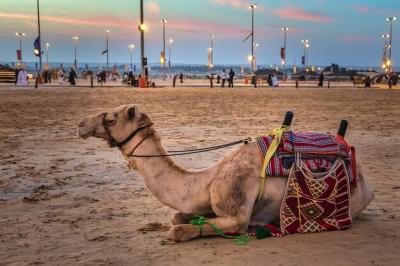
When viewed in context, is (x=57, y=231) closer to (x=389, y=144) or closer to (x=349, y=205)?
(x=349, y=205)

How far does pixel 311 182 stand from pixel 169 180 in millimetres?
1543

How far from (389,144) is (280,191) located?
8729 millimetres

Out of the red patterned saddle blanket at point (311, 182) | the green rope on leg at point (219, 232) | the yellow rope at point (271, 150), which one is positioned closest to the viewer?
the green rope on leg at point (219, 232)

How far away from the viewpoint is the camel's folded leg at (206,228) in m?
6.01

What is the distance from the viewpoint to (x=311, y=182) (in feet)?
20.6

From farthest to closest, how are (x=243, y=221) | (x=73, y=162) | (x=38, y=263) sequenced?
(x=73, y=162) → (x=243, y=221) → (x=38, y=263)

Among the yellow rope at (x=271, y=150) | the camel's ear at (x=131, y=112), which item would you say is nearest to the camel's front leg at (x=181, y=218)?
the yellow rope at (x=271, y=150)

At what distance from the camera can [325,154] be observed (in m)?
6.44

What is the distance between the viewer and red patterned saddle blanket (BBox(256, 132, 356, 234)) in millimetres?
6250

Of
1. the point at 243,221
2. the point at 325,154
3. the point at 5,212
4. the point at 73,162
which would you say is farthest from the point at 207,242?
the point at 73,162

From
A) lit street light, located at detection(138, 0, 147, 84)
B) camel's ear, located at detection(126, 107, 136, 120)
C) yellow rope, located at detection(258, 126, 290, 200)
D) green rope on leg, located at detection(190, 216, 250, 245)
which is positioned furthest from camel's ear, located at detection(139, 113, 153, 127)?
lit street light, located at detection(138, 0, 147, 84)

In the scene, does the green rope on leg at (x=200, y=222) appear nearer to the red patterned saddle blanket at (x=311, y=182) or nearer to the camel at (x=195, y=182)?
the camel at (x=195, y=182)

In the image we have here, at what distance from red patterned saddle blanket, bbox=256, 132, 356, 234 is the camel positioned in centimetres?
13

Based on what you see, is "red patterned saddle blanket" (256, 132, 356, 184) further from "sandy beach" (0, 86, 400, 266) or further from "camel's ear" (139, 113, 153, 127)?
"camel's ear" (139, 113, 153, 127)
